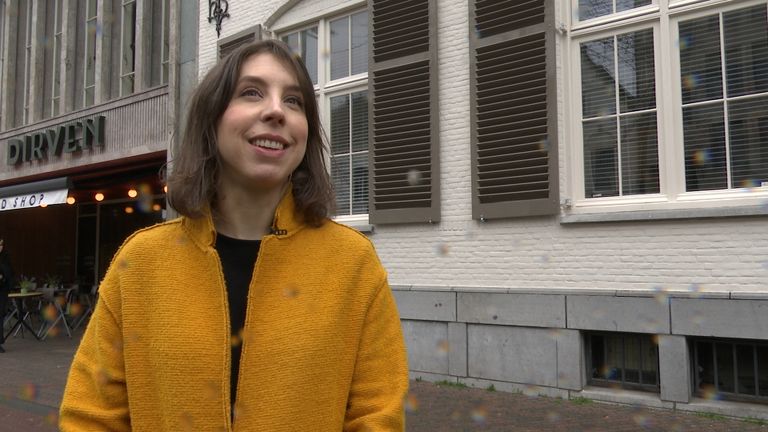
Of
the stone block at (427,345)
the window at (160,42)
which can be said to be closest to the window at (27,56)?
the window at (160,42)

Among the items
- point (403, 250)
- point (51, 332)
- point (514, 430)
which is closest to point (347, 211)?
point (403, 250)

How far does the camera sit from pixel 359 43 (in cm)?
948

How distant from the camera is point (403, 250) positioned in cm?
854

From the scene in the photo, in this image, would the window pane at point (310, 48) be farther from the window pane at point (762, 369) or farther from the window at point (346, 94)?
the window pane at point (762, 369)

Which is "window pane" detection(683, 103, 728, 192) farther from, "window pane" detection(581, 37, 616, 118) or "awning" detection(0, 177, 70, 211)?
"awning" detection(0, 177, 70, 211)

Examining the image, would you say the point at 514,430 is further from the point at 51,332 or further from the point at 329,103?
the point at 51,332

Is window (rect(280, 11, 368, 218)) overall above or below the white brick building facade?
above

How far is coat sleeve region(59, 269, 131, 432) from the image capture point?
1.54 m


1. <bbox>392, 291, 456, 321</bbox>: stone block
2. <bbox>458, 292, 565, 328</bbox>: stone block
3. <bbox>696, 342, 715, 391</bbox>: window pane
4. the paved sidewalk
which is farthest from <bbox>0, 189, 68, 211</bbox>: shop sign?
<bbox>696, 342, 715, 391</bbox>: window pane

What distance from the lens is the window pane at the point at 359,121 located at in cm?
933

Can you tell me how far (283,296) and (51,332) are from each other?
1368 centimetres

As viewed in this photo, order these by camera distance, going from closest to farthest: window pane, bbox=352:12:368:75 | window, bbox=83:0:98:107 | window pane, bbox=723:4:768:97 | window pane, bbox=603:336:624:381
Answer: window pane, bbox=723:4:768:97
window pane, bbox=603:336:624:381
window pane, bbox=352:12:368:75
window, bbox=83:0:98:107

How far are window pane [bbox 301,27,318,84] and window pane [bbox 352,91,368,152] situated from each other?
0.93 meters

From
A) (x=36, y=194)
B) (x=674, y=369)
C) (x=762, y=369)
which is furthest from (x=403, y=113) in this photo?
(x=36, y=194)
